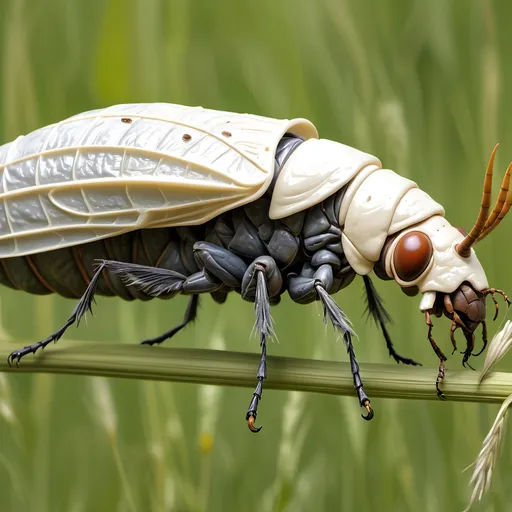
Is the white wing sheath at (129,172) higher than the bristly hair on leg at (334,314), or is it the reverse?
the white wing sheath at (129,172)

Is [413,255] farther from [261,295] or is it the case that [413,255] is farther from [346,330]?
[261,295]

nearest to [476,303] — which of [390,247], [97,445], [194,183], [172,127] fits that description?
[390,247]

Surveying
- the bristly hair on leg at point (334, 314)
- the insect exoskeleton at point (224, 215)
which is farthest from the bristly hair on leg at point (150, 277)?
the bristly hair on leg at point (334, 314)

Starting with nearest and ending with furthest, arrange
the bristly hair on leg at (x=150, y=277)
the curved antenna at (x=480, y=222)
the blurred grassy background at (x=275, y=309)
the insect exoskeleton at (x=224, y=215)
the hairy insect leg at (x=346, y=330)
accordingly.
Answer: the curved antenna at (x=480, y=222) < the hairy insect leg at (x=346, y=330) < the insect exoskeleton at (x=224, y=215) < the bristly hair on leg at (x=150, y=277) < the blurred grassy background at (x=275, y=309)

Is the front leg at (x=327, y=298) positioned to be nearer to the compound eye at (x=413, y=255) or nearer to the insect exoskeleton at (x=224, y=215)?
the insect exoskeleton at (x=224, y=215)

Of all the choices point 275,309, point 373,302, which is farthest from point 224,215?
point 275,309

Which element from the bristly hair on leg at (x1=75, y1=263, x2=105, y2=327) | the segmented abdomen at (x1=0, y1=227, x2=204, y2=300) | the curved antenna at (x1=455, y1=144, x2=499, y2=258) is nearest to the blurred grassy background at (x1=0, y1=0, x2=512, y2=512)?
the segmented abdomen at (x1=0, y1=227, x2=204, y2=300)
